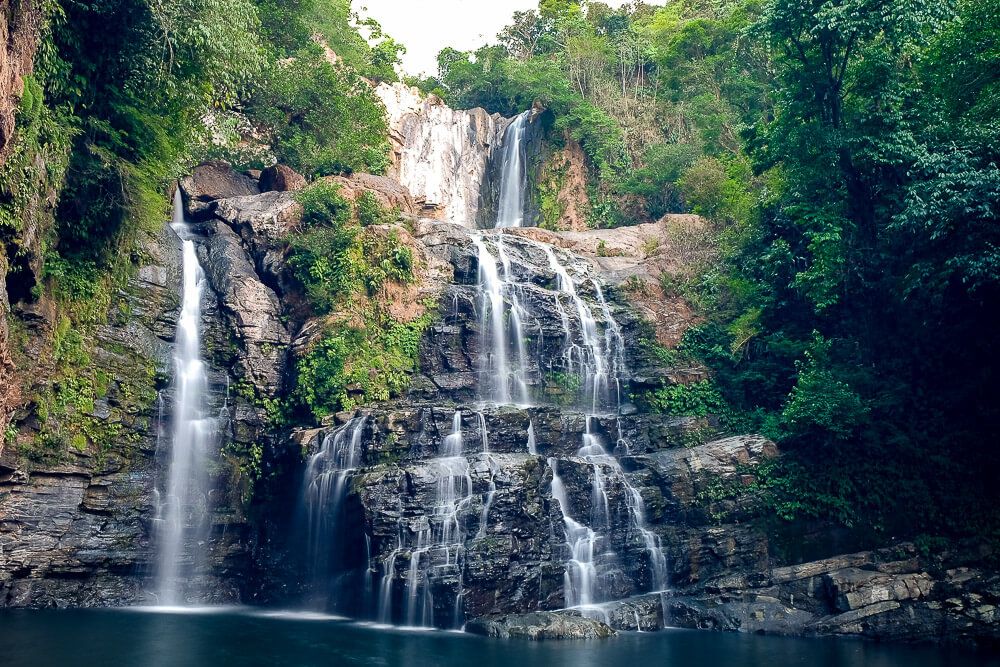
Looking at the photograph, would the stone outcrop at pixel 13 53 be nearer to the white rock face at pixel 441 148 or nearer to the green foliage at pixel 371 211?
the green foliage at pixel 371 211

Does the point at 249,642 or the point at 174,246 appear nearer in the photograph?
the point at 249,642

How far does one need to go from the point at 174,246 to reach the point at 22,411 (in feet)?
21.2

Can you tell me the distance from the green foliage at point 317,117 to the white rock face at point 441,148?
12.6 ft

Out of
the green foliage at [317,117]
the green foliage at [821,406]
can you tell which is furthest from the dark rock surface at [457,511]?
the green foliage at [317,117]

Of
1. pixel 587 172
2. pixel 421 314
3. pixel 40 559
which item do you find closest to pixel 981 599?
pixel 421 314

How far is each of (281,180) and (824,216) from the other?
1613cm

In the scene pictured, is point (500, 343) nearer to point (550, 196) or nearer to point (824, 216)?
point (824, 216)

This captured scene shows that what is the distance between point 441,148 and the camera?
34781 millimetres

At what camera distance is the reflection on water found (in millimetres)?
12555

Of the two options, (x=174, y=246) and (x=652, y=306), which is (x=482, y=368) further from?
(x=174, y=246)

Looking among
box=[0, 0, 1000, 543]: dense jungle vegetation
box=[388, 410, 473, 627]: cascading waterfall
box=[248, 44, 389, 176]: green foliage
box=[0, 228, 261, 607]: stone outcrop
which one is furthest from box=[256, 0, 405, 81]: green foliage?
box=[388, 410, 473, 627]: cascading waterfall

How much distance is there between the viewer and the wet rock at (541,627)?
14742mm

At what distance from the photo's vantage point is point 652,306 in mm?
24828

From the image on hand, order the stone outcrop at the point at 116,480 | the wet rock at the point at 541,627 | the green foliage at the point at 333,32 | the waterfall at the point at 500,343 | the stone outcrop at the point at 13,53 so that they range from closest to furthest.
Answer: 1. the stone outcrop at the point at 13,53
2. the wet rock at the point at 541,627
3. the stone outcrop at the point at 116,480
4. the waterfall at the point at 500,343
5. the green foliage at the point at 333,32
